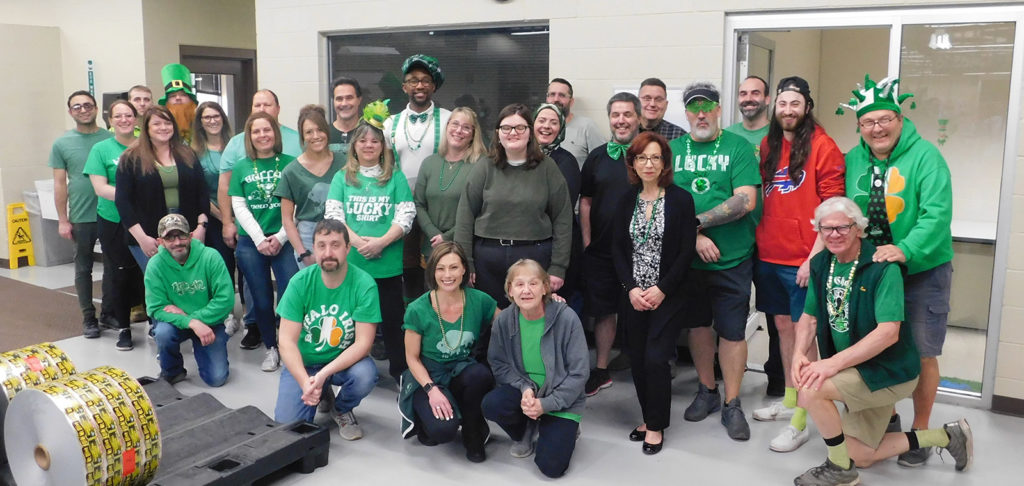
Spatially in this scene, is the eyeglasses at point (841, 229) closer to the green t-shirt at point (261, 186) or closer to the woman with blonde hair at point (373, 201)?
the woman with blonde hair at point (373, 201)

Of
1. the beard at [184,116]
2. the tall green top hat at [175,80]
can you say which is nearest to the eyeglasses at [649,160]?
the beard at [184,116]

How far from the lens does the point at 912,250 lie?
3.07m

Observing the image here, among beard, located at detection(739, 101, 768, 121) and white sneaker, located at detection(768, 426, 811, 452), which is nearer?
white sneaker, located at detection(768, 426, 811, 452)

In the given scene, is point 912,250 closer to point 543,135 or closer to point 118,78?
point 543,135

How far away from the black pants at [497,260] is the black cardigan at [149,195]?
6.03 feet

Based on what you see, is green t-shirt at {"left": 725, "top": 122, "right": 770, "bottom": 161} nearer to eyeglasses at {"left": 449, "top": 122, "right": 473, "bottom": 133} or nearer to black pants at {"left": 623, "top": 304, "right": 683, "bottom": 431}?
black pants at {"left": 623, "top": 304, "right": 683, "bottom": 431}

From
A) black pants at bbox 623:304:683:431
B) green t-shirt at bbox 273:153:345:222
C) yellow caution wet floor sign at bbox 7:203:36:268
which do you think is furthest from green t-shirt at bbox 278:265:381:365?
yellow caution wet floor sign at bbox 7:203:36:268

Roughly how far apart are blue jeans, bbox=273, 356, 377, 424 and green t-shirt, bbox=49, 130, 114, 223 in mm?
2600

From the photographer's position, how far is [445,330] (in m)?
3.48

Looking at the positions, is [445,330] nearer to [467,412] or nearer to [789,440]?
[467,412]

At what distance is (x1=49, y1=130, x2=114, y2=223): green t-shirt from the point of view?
5410 millimetres

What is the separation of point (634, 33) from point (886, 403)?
7.96 feet

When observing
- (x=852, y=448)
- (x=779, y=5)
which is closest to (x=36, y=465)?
(x=852, y=448)

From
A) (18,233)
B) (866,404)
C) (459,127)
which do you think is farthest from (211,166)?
(866,404)
